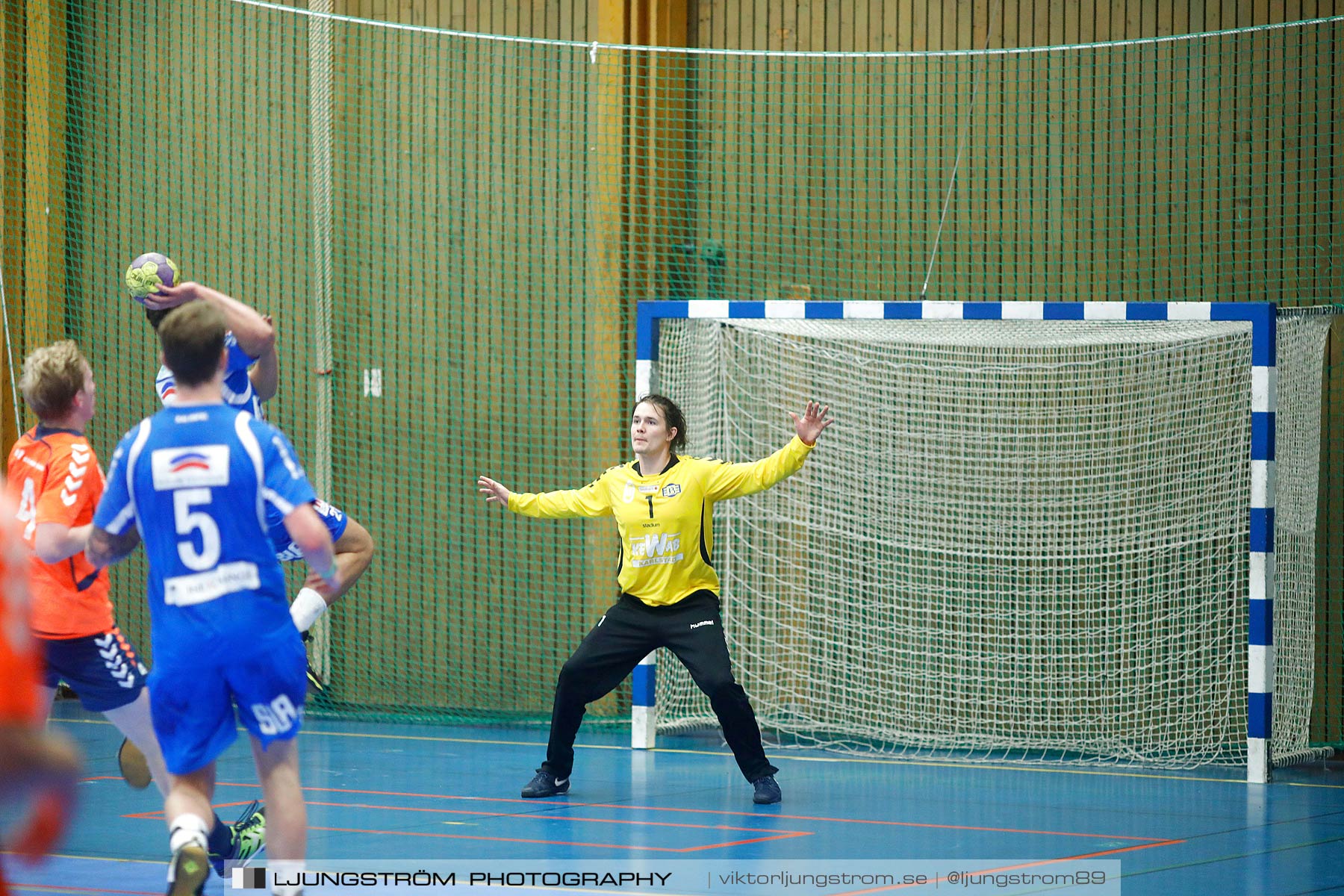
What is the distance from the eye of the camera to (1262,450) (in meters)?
8.37

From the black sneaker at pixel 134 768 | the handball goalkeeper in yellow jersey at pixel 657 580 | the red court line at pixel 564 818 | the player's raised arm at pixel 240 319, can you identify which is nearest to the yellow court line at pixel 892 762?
the handball goalkeeper in yellow jersey at pixel 657 580

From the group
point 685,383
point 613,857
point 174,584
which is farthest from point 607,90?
point 174,584

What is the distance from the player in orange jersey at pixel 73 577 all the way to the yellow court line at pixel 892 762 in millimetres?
4460

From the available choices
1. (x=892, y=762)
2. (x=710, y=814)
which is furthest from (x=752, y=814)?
(x=892, y=762)

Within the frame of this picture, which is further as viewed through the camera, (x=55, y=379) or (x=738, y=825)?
(x=738, y=825)

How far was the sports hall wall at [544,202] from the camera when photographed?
10023mm

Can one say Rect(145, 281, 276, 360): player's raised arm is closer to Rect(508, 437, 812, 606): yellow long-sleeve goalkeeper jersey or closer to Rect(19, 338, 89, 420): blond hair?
Rect(19, 338, 89, 420): blond hair

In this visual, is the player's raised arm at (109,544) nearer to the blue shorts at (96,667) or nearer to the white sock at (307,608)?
the blue shorts at (96,667)

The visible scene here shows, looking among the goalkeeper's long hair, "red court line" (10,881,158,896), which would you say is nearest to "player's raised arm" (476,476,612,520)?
the goalkeeper's long hair

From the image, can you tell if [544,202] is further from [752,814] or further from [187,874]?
[187,874]

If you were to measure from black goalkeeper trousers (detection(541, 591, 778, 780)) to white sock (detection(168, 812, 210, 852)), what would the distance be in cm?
339

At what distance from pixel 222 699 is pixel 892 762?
5.87m

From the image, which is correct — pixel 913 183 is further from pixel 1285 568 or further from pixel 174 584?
pixel 174 584

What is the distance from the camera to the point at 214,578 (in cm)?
409
